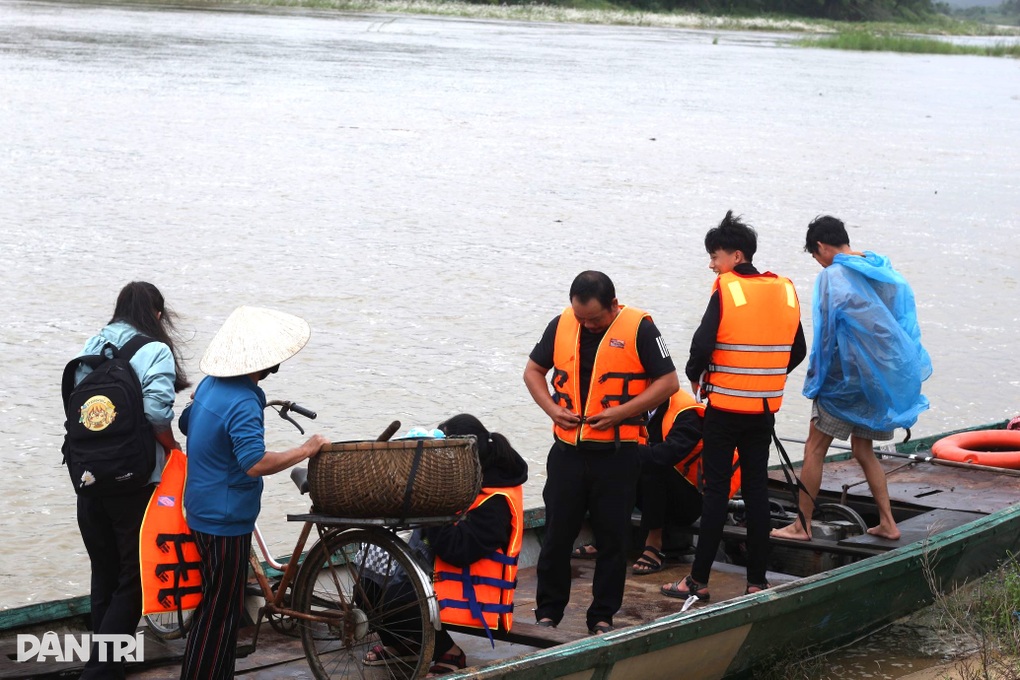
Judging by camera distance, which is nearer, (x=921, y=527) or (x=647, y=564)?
(x=647, y=564)

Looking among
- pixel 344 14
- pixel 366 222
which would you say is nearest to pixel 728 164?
pixel 366 222

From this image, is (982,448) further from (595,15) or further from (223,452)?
(595,15)

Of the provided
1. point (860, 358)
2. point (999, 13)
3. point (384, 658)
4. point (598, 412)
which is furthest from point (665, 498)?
point (999, 13)

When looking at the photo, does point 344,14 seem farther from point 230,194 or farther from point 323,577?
point 323,577

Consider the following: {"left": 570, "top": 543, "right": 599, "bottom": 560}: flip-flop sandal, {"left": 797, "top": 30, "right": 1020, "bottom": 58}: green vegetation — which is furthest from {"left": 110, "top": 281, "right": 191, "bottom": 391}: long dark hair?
{"left": 797, "top": 30, "right": 1020, "bottom": 58}: green vegetation

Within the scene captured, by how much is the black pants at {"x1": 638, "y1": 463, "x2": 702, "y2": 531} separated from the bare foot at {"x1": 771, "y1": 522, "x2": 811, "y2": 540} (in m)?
0.38

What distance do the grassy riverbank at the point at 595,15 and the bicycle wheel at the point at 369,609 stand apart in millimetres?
51821

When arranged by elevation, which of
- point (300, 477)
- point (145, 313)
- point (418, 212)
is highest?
point (145, 313)

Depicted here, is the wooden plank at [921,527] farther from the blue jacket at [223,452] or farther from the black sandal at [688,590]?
the blue jacket at [223,452]

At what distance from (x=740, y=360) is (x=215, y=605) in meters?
2.31

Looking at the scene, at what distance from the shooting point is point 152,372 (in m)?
4.32

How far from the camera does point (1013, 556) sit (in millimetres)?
6391

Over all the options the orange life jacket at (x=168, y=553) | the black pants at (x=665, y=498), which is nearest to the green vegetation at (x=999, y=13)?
the black pants at (x=665, y=498)

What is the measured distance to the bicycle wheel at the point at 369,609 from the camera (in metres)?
4.41
